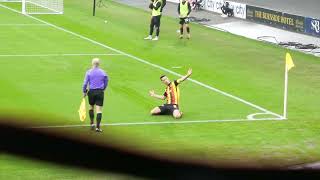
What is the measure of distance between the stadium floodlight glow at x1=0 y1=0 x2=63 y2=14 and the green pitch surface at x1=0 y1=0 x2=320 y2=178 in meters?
2.70

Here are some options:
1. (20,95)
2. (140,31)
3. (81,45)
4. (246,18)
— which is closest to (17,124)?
(20,95)

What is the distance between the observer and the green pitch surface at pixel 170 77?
17875mm

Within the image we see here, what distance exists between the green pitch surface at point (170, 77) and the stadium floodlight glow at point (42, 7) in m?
2.70

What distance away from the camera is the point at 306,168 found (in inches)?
56.9

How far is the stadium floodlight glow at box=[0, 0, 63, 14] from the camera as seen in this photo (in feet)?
162

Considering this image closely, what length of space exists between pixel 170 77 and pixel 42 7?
86.1 ft

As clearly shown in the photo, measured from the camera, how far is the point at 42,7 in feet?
168

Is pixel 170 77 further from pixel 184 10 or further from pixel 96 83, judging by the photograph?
pixel 184 10

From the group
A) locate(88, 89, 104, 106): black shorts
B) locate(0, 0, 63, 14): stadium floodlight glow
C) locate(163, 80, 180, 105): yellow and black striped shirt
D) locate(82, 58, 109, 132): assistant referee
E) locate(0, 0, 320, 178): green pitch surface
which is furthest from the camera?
locate(0, 0, 63, 14): stadium floodlight glow

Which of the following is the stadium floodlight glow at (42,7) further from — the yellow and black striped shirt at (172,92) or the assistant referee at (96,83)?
the assistant referee at (96,83)

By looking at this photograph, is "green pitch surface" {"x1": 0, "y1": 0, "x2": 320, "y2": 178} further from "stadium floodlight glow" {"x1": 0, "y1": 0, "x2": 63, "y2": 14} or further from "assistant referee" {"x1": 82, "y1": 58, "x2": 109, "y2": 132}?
"stadium floodlight glow" {"x1": 0, "y1": 0, "x2": 63, "y2": 14}

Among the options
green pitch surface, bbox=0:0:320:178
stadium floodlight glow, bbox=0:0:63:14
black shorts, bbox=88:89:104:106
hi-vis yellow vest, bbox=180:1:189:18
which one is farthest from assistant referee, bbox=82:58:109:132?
stadium floodlight glow, bbox=0:0:63:14

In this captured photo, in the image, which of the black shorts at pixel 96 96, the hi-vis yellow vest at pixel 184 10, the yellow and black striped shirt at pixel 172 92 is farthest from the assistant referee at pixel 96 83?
the hi-vis yellow vest at pixel 184 10

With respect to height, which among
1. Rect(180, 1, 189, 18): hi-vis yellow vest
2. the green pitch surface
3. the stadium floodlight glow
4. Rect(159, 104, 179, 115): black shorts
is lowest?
the stadium floodlight glow
